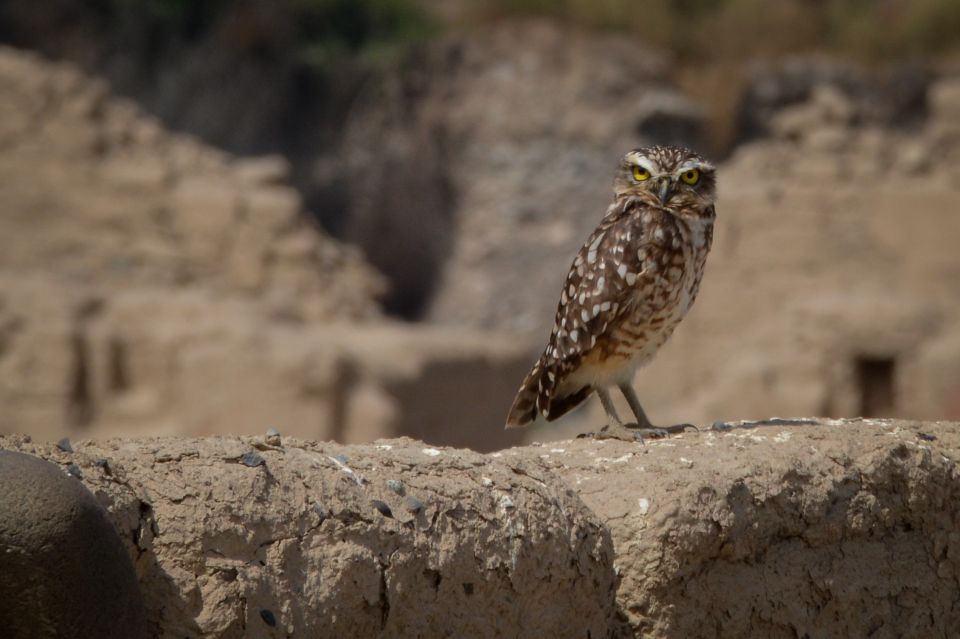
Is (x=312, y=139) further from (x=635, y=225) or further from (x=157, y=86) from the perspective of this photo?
(x=635, y=225)

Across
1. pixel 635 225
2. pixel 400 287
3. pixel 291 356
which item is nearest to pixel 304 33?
pixel 400 287

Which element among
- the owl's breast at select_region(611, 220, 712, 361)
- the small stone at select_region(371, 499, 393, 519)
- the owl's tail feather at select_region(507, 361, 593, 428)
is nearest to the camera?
the small stone at select_region(371, 499, 393, 519)

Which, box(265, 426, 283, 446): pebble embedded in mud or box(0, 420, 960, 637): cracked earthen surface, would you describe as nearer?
box(0, 420, 960, 637): cracked earthen surface

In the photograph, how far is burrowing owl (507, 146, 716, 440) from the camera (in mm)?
5879

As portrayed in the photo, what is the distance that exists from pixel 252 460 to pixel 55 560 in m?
0.75

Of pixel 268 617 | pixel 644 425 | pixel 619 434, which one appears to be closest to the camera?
pixel 268 617

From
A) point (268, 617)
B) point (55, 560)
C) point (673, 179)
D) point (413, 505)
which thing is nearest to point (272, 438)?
point (413, 505)

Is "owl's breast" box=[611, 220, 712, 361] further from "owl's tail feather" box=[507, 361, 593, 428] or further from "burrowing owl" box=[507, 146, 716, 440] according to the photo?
"owl's tail feather" box=[507, 361, 593, 428]

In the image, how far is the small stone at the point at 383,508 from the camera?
13.0 ft

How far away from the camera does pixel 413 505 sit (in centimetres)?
400

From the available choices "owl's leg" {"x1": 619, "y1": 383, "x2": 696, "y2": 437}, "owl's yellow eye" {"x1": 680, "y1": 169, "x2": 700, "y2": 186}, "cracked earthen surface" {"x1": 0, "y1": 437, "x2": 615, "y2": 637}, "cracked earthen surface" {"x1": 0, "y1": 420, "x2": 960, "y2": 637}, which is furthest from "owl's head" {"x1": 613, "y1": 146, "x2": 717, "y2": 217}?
"cracked earthen surface" {"x1": 0, "y1": 437, "x2": 615, "y2": 637}

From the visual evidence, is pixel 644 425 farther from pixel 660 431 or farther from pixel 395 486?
pixel 395 486

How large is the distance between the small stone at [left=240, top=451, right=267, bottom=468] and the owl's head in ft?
8.28

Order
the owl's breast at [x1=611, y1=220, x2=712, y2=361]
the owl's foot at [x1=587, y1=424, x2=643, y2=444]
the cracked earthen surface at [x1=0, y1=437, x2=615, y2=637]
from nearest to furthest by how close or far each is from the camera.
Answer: the cracked earthen surface at [x1=0, y1=437, x2=615, y2=637], the owl's foot at [x1=587, y1=424, x2=643, y2=444], the owl's breast at [x1=611, y1=220, x2=712, y2=361]
